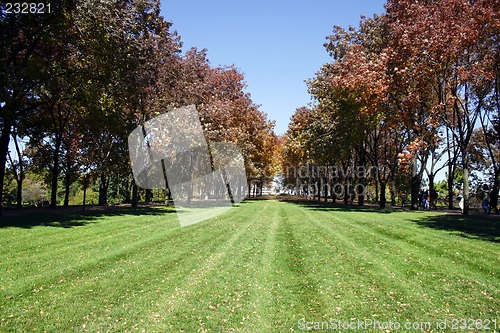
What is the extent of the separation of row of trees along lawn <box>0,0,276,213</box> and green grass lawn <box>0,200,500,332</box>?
9.58m

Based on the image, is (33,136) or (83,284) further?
(33,136)

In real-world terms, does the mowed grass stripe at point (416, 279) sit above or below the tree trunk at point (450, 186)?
below

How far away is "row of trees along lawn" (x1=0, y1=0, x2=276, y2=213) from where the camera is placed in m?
16.9

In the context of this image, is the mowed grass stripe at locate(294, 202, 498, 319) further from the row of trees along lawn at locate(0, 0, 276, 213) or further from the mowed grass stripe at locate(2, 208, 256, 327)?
the row of trees along lawn at locate(0, 0, 276, 213)

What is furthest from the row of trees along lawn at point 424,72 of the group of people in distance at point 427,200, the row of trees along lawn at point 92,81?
the row of trees along lawn at point 92,81

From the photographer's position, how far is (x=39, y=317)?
5328 millimetres

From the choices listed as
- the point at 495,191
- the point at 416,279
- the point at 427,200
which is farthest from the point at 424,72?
the point at 416,279

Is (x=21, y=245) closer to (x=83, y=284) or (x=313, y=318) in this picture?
(x=83, y=284)

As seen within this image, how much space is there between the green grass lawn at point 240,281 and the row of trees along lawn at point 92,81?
9578mm

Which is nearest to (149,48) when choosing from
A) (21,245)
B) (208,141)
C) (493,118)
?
(208,141)

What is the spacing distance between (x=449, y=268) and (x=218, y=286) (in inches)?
209

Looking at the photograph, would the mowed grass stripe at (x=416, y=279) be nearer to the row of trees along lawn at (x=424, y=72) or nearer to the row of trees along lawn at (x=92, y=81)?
the row of trees along lawn at (x=424, y=72)

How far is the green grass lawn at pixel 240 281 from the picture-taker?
17.8ft

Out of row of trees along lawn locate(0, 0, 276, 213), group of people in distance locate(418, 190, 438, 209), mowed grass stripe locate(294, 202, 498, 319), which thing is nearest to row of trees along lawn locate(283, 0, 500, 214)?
group of people in distance locate(418, 190, 438, 209)
